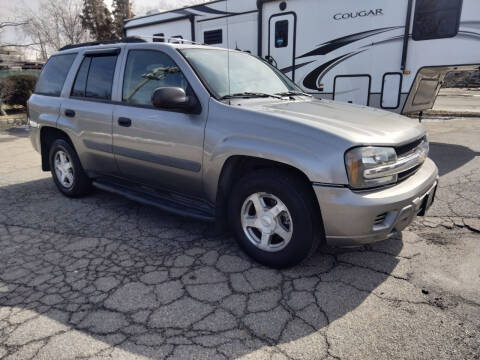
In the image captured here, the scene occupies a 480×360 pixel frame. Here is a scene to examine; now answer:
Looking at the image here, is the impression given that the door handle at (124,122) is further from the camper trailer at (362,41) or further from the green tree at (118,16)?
the green tree at (118,16)

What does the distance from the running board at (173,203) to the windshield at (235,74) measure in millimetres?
1019

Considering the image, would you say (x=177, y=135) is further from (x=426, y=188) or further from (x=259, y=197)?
(x=426, y=188)

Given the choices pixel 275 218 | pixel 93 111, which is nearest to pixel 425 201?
pixel 275 218

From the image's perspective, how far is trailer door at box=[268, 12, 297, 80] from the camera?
313 inches

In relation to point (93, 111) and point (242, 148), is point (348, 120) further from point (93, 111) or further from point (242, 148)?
point (93, 111)

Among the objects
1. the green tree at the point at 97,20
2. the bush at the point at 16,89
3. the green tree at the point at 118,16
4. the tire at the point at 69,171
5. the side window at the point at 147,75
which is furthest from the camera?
the green tree at the point at 118,16

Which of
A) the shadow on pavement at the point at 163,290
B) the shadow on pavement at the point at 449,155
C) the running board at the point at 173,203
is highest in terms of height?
the running board at the point at 173,203

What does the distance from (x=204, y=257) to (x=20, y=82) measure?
14.4 m

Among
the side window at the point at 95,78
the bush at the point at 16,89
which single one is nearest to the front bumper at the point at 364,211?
the side window at the point at 95,78

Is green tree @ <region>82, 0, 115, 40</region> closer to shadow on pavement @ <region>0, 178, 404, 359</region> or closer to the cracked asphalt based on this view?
the cracked asphalt

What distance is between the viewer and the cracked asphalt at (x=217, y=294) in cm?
219

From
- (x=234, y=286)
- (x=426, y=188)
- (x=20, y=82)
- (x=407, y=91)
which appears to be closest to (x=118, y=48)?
(x=234, y=286)

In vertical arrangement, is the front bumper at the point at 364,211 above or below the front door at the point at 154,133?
below

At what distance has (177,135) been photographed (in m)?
3.32
